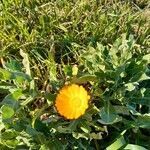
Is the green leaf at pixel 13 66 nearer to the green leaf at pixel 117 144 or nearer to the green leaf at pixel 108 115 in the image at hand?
the green leaf at pixel 108 115

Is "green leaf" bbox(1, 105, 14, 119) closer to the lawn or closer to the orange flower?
the lawn

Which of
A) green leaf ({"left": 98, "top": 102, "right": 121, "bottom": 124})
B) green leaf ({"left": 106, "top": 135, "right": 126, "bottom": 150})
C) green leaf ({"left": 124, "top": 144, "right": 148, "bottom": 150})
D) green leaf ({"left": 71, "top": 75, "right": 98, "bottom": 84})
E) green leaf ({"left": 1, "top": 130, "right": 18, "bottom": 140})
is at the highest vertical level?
green leaf ({"left": 71, "top": 75, "right": 98, "bottom": 84})

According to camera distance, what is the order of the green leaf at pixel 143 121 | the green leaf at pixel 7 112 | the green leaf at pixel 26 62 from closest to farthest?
the green leaf at pixel 7 112 < the green leaf at pixel 143 121 < the green leaf at pixel 26 62

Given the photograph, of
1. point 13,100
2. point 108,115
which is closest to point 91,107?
point 108,115

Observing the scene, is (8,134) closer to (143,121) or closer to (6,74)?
(6,74)

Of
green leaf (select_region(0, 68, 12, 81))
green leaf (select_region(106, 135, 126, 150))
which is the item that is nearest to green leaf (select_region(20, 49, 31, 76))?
green leaf (select_region(0, 68, 12, 81))

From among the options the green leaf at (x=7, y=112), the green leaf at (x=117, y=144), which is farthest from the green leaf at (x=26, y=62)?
the green leaf at (x=117, y=144)

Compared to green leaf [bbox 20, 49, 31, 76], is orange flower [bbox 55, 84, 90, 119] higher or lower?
lower

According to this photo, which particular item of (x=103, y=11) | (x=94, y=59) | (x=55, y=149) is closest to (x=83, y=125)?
(x=55, y=149)

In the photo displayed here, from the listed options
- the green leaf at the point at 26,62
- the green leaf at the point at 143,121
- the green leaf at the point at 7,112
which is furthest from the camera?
the green leaf at the point at 26,62
